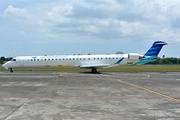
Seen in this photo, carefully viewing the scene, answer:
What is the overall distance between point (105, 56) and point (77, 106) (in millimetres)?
23057

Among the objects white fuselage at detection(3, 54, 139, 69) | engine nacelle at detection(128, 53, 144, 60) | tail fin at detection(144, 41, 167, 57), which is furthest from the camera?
tail fin at detection(144, 41, 167, 57)

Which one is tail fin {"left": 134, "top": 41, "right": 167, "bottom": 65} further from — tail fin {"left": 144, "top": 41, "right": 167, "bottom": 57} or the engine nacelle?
the engine nacelle

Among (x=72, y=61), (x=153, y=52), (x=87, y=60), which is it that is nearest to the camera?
(x=72, y=61)

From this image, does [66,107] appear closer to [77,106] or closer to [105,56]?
[77,106]

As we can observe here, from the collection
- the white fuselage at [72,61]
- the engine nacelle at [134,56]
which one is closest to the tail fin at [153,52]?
the engine nacelle at [134,56]

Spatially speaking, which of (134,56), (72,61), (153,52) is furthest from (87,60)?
(153,52)

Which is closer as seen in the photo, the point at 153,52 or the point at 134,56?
the point at 134,56

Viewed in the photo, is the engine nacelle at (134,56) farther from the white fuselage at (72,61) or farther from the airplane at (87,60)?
the white fuselage at (72,61)

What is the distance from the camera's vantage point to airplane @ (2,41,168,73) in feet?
94.0

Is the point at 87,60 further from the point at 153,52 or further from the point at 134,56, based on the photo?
the point at 153,52

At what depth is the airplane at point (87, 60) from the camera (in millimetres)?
28656

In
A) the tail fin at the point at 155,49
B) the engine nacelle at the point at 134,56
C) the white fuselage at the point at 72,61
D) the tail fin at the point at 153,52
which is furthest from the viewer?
the tail fin at the point at 155,49

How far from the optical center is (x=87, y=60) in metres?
29.5

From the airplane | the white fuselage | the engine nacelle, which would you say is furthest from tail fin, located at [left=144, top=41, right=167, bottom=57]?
the white fuselage
